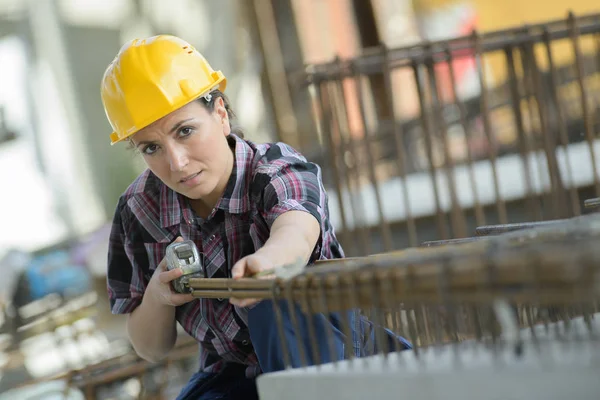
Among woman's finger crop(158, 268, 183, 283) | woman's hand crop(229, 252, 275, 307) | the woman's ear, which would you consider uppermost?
the woman's ear

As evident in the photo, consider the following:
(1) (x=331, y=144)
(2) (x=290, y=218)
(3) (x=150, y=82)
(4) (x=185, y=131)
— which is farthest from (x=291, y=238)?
(1) (x=331, y=144)

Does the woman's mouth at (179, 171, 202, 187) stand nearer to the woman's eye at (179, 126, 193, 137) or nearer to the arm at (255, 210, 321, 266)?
the woman's eye at (179, 126, 193, 137)

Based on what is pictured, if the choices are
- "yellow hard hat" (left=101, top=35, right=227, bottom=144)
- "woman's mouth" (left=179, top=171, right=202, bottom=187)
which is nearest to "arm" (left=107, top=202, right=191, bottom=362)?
"woman's mouth" (left=179, top=171, right=202, bottom=187)

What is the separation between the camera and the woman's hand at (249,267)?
1690 millimetres

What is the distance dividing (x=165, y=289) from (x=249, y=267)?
1.46ft

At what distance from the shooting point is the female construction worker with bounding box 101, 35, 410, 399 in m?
2.11

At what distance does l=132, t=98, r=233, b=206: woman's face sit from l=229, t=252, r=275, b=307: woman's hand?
18.8 inches

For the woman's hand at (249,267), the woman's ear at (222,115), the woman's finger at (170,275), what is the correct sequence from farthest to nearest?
the woman's ear at (222,115) < the woman's finger at (170,275) < the woman's hand at (249,267)

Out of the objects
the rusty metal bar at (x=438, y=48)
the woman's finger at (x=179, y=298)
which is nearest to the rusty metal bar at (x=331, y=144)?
the rusty metal bar at (x=438, y=48)

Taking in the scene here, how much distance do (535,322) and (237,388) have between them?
0.84 meters

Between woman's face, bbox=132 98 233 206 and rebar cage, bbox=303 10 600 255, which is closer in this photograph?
woman's face, bbox=132 98 233 206

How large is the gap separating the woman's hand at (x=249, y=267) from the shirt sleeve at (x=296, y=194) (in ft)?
1.00

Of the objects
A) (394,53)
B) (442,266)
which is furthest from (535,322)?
(394,53)

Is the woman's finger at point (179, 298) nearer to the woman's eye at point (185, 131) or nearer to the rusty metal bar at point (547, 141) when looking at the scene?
the woman's eye at point (185, 131)
